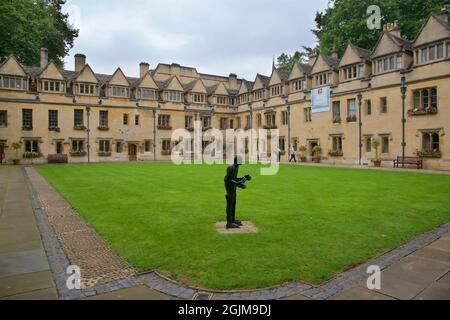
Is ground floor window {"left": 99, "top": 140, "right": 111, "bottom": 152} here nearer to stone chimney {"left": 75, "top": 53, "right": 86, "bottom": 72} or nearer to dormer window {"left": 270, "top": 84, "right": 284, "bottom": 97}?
stone chimney {"left": 75, "top": 53, "right": 86, "bottom": 72}

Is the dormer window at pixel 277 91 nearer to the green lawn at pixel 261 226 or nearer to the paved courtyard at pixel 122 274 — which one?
the green lawn at pixel 261 226

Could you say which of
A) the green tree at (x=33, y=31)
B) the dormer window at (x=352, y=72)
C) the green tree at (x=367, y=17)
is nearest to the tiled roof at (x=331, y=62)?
the dormer window at (x=352, y=72)

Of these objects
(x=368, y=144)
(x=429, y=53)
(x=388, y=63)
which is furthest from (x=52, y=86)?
(x=429, y=53)

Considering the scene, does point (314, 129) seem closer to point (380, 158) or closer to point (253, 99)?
point (380, 158)

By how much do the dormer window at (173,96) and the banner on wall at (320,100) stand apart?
19.6 meters

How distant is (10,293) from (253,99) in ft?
150

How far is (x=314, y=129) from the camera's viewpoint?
37781mm

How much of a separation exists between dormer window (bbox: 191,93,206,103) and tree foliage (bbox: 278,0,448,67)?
20.2m

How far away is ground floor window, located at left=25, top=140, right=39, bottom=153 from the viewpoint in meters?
37.0

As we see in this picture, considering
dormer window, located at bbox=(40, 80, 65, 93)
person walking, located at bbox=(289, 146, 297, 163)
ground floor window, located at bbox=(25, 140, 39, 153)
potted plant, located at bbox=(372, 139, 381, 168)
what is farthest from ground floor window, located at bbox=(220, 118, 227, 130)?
potted plant, located at bbox=(372, 139, 381, 168)

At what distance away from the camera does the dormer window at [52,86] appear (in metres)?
38.1

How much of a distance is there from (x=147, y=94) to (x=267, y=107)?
17.0 meters

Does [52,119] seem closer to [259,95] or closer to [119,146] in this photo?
[119,146]

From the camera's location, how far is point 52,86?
3875 centimetres
